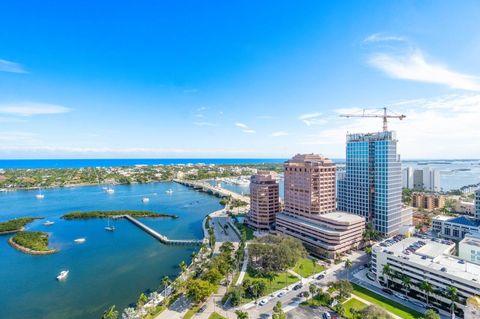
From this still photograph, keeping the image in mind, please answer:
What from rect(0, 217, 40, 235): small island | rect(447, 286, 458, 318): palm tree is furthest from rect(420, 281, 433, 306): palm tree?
rect(0, 217, 40, 235): small island

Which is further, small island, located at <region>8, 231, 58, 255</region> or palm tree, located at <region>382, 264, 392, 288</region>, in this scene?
small island, located at <region>8, 231, 58, 255</region>

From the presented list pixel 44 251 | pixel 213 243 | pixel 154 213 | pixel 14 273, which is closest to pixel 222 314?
pixel 213 243

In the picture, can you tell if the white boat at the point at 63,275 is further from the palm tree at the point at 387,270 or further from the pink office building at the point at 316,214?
the palm tree at the point at 387,270

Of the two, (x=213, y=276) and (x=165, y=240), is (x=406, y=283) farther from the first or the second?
(x=165, y=240)

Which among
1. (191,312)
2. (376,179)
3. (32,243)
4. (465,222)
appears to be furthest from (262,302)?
(32,243)

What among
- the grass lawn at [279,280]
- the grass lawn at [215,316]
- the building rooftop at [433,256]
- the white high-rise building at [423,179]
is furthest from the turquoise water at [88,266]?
the white high-rise building at [423,179]

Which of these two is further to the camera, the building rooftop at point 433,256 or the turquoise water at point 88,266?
the turquoise water at point 88,266

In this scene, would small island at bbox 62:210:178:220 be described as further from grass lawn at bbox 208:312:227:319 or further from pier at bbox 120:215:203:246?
A: grass lawn at bbox 208:312:227:319

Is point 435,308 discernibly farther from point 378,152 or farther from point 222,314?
point 378,152
